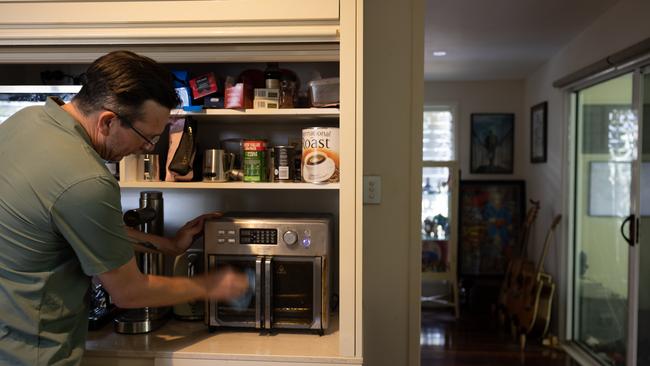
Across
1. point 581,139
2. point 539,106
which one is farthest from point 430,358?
point 539,106

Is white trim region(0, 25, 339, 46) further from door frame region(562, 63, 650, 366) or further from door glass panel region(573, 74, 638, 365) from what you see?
door glass panel region(573, 74, 638, 365)

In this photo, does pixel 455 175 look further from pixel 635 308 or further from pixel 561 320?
pixel 635 308

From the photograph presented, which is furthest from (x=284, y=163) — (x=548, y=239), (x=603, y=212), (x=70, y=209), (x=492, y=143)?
(x=492, y=143)

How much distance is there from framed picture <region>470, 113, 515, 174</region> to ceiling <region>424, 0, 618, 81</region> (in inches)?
23.4

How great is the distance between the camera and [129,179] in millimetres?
1549

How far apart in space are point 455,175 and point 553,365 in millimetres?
1746

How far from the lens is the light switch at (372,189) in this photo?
6.15ft

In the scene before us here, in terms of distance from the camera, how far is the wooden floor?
3615mm

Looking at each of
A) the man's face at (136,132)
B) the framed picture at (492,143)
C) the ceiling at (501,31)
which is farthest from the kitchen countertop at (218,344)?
the framed picture at (492,143)

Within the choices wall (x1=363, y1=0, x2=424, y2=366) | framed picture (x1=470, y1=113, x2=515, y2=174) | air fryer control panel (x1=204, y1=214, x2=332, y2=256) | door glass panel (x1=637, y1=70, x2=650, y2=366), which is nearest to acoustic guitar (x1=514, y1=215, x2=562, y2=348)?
door glass panel (x1=637, y1=70, x2=650, y2=366)

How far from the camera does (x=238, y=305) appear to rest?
1.57 m

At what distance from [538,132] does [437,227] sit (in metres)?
1.29

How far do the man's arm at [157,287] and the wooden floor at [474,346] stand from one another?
265 cm

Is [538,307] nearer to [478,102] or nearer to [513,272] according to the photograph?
[513,272]
